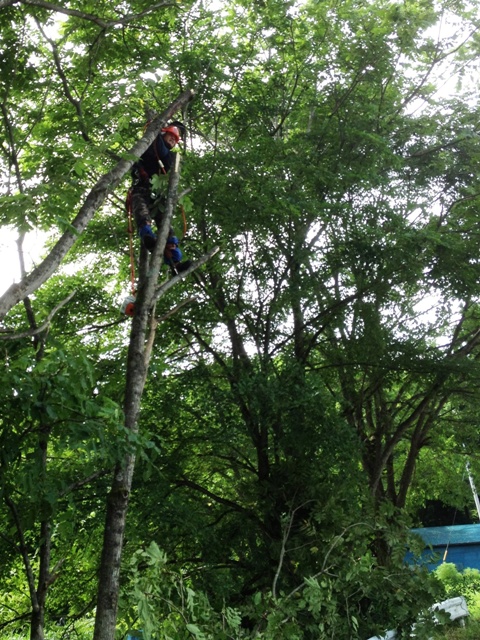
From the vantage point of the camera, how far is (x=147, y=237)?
6137 mm

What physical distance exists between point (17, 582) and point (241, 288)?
18.8 feet

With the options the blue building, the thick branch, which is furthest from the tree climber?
the blue building

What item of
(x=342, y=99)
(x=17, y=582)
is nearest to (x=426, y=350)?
(x=342, y=99)

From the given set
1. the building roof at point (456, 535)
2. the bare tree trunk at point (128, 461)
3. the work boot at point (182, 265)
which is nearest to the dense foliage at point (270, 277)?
the work boot at point (182, 265)

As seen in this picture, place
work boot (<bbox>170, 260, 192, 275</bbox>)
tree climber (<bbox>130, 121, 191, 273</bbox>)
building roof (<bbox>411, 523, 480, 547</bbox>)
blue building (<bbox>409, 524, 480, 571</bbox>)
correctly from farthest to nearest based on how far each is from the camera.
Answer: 1. blue building (<bbox>409, 524, 480, 571</bbox>)
2. building roof (<bbox>411, 523, 480, 547</bbox>)
3. work boot (<bbox>170, 260, 192, 275</bbox>)
4. tree climber (<bbox>130, 121, 191, 273</bbox>)

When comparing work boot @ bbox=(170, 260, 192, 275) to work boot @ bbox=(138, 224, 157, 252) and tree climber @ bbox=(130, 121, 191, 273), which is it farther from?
work boot @ bbox=(138, 224, 157, 252)

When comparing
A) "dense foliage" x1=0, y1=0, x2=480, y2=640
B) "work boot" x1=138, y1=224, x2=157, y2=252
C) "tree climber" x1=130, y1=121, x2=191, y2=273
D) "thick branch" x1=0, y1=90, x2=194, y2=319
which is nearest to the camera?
"thick branch" x1=0, y1=90, x2=194, y2=319

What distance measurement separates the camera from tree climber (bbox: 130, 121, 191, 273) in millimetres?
6445

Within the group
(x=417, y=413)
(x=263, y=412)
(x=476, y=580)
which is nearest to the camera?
(x=263, y=412)

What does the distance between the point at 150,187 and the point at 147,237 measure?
996mm

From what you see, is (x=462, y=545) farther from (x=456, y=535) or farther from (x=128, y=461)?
(x=128, y=461)

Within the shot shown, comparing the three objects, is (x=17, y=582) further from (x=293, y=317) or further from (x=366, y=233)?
(x=366, y=233)

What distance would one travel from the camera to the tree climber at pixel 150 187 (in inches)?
254

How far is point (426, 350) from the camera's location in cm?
1081
